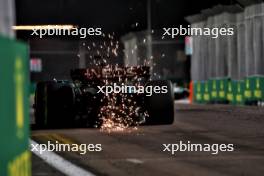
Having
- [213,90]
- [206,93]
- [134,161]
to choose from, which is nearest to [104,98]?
[134,161]

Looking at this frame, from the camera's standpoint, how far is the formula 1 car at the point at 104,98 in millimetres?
19797

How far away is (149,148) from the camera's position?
44.3ft

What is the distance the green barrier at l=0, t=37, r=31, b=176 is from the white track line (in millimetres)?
5286

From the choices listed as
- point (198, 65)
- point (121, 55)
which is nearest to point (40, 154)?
point (198, 65)

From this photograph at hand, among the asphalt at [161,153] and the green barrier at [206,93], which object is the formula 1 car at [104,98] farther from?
the green barrier at [206,93]

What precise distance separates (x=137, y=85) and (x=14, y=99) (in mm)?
16103

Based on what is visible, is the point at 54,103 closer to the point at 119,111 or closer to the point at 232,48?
the point at 119,111

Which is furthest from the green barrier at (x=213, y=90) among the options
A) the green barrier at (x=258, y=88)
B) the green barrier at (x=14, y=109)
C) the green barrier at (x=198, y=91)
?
the green barrier at (x=14, y=109)

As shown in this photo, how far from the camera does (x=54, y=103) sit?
20.2m

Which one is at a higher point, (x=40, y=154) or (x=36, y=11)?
(x=36, y=11)

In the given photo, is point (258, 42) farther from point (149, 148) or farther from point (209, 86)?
point (149, 148)

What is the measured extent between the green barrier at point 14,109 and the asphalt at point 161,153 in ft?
17.7

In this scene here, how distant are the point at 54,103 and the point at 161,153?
26.3 feet

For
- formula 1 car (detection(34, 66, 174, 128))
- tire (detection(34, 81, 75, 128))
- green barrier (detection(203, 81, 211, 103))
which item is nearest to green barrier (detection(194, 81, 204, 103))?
green barrier (detection(203, 81, 211, 103))
